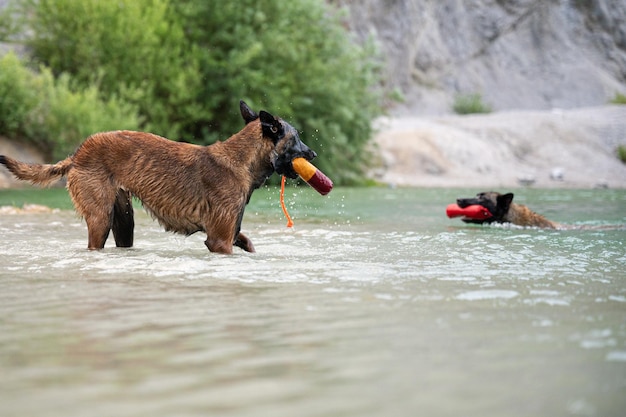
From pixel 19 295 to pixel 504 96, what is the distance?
43530 millimetres

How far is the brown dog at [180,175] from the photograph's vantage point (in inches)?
273

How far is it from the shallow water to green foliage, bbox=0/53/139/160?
15.1 m

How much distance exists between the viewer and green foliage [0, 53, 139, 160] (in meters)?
22.1

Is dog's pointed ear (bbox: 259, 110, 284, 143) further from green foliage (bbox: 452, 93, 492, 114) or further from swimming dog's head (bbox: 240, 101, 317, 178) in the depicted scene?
green foliage (bbox: 452, 93, 492, 114)

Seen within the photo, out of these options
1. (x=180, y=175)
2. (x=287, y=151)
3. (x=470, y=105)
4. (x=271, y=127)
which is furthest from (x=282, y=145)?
(x=470, y=105)

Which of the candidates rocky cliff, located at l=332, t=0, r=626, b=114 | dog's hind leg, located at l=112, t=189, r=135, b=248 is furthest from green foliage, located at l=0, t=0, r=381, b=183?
dog's hind leg, located at l=112, t=189, r=135, b=248

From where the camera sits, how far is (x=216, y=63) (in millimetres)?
26875

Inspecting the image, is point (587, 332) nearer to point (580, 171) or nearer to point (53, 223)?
point (53, 223)

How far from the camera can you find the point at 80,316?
4.34 m

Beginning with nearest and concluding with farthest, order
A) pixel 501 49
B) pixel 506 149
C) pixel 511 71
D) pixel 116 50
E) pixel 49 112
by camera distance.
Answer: pixel 49 112, pixel 116 50, pixel 506 149, pixel 511 71, pixel 501 49

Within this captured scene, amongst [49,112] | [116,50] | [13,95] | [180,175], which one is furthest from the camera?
[116,50]

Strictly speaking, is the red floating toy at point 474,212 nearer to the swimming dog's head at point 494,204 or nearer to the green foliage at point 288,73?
the swimming dog's head at point 494,204

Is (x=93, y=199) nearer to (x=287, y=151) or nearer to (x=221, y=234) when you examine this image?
(x=221, y=234)

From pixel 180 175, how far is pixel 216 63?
2046cm
